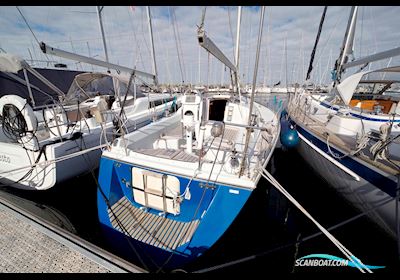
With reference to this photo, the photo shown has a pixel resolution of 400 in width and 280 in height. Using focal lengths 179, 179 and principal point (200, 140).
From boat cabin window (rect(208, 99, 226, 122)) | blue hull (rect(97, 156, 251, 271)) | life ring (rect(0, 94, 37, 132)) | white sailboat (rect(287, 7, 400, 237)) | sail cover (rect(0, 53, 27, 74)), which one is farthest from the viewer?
boat cabin window (rect(208, 99, 226, 122))

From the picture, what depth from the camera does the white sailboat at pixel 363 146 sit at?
264 centimetres

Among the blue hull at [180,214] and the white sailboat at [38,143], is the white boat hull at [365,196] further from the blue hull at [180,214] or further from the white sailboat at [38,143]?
the white sailboat at [38,143]

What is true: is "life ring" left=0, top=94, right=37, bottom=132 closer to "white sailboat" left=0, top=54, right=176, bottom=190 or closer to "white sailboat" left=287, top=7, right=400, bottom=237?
"white sailboat" left=0, top=54, right=176, bottom=190

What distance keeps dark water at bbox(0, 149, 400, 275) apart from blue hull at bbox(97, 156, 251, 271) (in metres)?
0.20

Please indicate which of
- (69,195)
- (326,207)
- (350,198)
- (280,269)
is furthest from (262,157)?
(69,195)

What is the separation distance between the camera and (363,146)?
313cm

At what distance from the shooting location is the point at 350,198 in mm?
3510

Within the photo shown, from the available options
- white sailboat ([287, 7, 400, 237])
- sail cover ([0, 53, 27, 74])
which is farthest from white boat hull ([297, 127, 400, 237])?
sail cover ([0, 53, 27, 74])

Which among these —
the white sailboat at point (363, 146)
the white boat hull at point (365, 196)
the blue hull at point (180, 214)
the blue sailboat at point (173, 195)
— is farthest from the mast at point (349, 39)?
the blue hull at point (180, 214)

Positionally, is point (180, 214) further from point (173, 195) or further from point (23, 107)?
point (23, 107)

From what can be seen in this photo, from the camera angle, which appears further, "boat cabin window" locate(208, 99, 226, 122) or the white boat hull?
"boat cabin window" locate(208, 99, 226, 122)

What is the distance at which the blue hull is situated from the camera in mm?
2219

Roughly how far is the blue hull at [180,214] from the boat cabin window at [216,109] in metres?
3.71

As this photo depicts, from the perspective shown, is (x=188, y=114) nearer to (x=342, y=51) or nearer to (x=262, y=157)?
(x=262, y=157)
